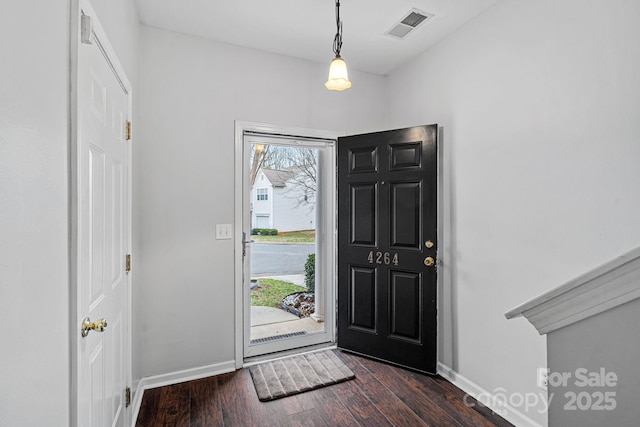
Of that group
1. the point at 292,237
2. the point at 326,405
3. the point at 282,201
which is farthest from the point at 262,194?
the point at 326,405

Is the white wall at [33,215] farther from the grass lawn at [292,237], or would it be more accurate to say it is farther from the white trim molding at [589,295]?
the grass lawn at [292,237]

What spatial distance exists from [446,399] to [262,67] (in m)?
2.92

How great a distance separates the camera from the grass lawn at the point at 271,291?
2.97 meters

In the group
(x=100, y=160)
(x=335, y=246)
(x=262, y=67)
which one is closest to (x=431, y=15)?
(x=262, y=67)

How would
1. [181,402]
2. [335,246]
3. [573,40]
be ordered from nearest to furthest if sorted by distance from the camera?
[573,40] → [181,402] → [335,246]

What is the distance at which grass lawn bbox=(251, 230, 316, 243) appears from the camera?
116 inches

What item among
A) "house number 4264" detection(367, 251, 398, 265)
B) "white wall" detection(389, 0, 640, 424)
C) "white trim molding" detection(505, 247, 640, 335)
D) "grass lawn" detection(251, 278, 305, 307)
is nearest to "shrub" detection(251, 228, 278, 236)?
"grass lawn" detection(251, 278, 305, 307)

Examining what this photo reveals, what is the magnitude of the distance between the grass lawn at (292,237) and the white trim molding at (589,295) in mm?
2306

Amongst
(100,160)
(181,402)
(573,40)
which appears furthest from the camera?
(181,402)

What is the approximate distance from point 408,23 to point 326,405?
2.76 m

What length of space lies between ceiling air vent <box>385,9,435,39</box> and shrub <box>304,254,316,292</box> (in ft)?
→ 6.70

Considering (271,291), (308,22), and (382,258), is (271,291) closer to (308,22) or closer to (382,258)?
(382,258)

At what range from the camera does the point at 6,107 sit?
640mm

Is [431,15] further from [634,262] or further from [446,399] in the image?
[446,399]
